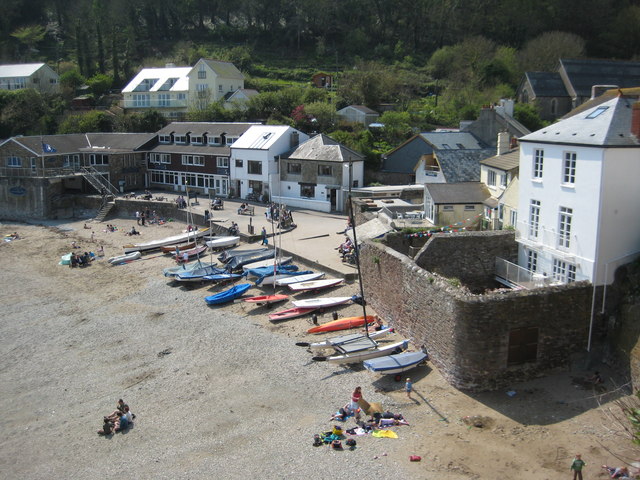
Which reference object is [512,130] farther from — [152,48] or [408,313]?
[152,48]

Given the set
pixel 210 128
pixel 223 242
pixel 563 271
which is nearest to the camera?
pixel 563 271

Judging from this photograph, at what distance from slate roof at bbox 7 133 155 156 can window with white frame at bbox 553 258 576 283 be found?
36.2 metres

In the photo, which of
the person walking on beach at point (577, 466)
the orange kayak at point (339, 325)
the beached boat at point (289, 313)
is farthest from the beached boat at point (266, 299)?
the person walking on beach at point (577, 466)

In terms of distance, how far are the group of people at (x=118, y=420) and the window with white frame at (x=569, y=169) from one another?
582 inches

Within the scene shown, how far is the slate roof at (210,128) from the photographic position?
45.7 meters

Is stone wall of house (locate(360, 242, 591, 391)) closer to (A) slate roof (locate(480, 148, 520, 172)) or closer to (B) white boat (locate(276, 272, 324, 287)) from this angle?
(B) white boat (locate(276, 272, 324, 287))

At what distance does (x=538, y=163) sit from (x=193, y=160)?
30.2m

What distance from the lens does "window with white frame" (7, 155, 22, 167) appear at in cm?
4466

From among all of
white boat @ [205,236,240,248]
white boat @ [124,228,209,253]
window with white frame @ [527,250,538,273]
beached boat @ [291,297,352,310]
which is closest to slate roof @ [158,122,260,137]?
white boat @ [124,228,209,253]

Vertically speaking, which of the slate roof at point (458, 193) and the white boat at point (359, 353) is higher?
the slate roof at point (458, 193)

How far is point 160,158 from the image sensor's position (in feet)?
157

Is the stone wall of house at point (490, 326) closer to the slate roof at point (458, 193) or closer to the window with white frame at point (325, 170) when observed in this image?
the slate roof at point (458, 193)

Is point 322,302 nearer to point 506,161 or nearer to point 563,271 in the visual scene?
point 563,271

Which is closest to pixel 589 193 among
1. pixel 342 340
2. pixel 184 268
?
pixel 342 340
